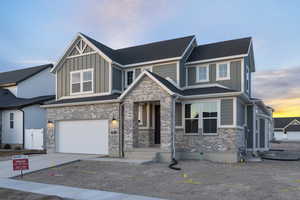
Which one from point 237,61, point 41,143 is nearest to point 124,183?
point 237,61

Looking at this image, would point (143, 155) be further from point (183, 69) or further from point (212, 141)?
point (183, 69)

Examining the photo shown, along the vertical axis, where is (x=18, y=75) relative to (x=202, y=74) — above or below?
above

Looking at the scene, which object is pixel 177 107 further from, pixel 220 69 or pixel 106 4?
pixel 106 4

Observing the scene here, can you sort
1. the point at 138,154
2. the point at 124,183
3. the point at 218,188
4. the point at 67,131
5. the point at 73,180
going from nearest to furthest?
the point at 218,188 < the point at 124,183 < the point at 73,180 < the point at 138,154 < the point at 67,131

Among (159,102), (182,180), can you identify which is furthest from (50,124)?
(182,180)

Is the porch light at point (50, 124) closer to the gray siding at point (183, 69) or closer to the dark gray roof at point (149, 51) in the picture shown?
the dark gray roof at point (149, 51)

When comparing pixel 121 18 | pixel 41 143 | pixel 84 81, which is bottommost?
pixel 41 143

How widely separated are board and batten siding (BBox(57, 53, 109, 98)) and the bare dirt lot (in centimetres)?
618

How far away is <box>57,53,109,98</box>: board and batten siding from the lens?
1577 centimetres

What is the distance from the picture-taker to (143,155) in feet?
41.0

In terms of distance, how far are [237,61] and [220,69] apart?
1080 millimetres

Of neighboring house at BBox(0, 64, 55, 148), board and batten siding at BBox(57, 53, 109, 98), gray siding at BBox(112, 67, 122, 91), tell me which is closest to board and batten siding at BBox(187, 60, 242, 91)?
gray siding at BBox(112, 67, 122, 91)

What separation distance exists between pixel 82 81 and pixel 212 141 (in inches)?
379

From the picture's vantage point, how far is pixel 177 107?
13305mm
